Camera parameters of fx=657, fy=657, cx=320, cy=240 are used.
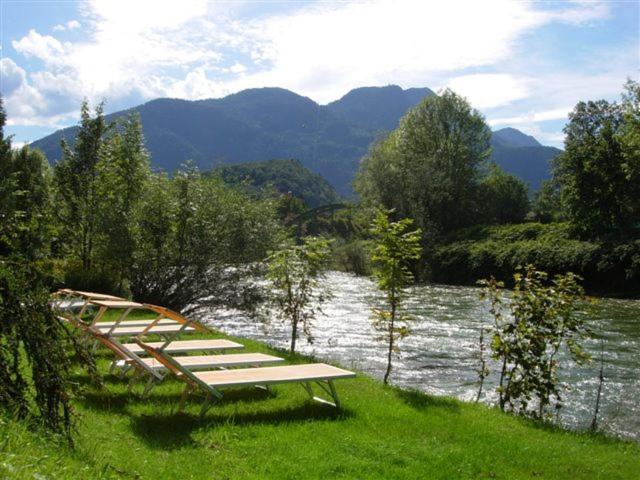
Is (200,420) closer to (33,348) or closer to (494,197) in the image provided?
(33,348)

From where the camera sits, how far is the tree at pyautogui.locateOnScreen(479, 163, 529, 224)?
5641cm

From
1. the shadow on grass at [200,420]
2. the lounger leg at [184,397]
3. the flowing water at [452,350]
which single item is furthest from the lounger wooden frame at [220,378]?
the flowing water at [452,350]

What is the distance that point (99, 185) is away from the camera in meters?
19.7

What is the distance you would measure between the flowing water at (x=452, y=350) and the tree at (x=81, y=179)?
4592mm

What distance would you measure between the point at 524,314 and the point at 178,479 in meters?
6.01

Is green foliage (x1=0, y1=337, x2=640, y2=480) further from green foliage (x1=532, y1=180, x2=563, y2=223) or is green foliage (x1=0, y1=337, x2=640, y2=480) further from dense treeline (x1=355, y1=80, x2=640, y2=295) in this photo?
green foliage (x1=532, y1=180, x2=563, y2=223)

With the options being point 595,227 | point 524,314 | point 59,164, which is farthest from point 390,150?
point 524,314

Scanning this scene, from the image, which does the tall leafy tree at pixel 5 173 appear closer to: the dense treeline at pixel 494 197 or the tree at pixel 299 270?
the tree at pixel 299 270

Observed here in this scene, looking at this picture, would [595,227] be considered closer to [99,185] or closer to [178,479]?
[99,185]

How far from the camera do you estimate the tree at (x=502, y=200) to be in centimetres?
5641

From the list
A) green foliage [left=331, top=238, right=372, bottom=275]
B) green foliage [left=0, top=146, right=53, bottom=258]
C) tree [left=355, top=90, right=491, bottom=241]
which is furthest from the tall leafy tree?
tree [left=355, top=90, right=491, bottom=241]

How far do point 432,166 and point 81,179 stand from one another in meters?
35.0

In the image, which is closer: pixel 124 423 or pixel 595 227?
pixel 124 423

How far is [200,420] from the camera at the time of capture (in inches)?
273
